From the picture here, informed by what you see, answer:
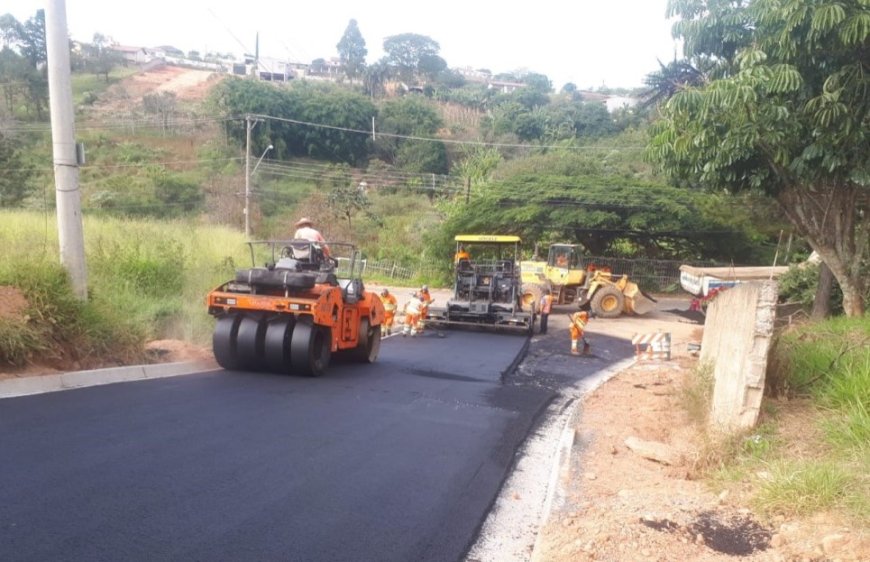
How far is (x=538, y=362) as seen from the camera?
525 inches

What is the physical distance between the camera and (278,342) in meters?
9.33

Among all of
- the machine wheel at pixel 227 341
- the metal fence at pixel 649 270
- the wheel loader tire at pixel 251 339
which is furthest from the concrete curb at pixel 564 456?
the metal fence at pixel 649 270

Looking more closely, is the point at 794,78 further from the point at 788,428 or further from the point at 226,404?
the point at 226,404

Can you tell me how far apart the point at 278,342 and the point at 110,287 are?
12.7 ft

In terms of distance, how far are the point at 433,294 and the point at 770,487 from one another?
87.6ft

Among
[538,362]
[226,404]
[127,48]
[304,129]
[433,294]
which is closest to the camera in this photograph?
[226,404]

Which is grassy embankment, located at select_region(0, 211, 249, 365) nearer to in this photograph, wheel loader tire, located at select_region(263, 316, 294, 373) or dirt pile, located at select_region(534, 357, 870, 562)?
wheel loader tire, located at select_region(263, 316, 294, 373)

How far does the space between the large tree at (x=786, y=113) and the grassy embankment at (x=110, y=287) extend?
8.09 m

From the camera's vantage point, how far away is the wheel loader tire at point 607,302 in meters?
21.7

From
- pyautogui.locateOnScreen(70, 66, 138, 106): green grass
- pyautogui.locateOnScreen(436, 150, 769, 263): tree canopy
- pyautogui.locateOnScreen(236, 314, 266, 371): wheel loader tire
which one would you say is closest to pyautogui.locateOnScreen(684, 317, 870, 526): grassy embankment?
pyautogui.locateOnScreen(236, 314, 266, 371): wheel loader tire

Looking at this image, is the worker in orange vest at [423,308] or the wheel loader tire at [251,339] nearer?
the wheel loader tire at [251,339]

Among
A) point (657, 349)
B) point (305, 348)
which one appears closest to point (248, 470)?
point (305, 348)

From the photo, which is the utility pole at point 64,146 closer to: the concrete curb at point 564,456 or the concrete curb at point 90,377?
the concrete curb at point 90,377

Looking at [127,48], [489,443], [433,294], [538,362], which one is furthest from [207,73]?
[489,443]
